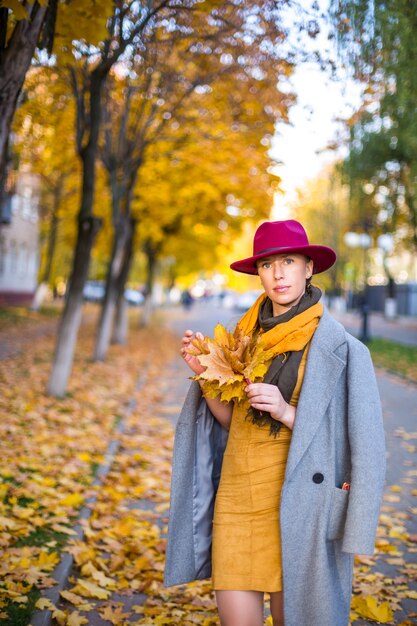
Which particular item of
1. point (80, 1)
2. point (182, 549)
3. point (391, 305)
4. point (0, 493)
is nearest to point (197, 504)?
point (182, 549)

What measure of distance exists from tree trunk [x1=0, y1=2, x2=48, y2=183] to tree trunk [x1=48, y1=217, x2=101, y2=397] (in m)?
6.29

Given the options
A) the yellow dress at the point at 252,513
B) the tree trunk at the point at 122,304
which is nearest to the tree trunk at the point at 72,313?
the yellow dress at the point at 252,513

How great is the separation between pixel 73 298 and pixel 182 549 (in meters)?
8.31

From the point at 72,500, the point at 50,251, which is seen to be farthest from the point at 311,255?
the point at 50,251

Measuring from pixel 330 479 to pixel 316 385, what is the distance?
15.1 inches

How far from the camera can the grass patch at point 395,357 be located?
51.8 ft

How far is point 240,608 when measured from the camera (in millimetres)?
2705

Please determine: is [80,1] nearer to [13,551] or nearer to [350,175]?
[13,551]

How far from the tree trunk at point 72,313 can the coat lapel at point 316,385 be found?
818cm

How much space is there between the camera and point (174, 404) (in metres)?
12.1

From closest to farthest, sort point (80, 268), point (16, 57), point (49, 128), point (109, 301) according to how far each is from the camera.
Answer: point (16, 57), point (80, 268), point (109, 301), point (49, 128)

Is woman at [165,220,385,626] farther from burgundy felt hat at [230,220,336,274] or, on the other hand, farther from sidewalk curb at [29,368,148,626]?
sidewalk curb at [29,368,148,626]

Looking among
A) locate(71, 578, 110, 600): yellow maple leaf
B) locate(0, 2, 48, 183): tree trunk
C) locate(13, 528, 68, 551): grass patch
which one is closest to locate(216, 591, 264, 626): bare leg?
locate(71, 578, 110, 600): yellow maple leaf

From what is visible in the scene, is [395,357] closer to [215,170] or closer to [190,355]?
[215,170]
